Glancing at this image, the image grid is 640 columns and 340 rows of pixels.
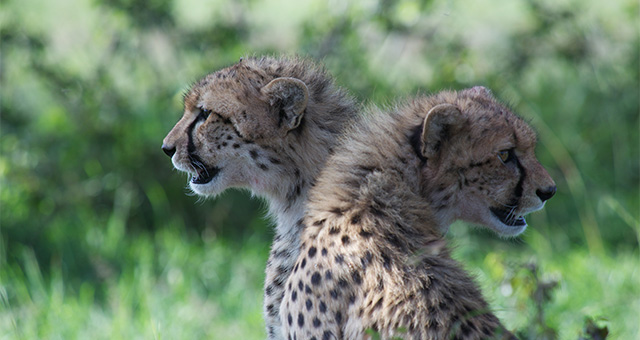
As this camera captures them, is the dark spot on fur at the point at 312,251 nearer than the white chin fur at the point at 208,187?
Yes

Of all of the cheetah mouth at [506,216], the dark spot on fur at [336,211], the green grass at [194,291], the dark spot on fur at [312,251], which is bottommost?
the green grass at [194,291]

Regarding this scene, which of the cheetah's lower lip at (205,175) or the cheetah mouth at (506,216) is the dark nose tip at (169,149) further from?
the cheetah mouth at (506,216)

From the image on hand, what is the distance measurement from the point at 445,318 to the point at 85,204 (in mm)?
3335

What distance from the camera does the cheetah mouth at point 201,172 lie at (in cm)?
286

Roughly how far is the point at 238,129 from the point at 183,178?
7.99 ft

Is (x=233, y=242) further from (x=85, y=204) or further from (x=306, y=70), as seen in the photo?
(x=306, y=70)

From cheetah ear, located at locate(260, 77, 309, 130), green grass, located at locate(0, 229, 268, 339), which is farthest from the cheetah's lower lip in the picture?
green grass, located at locate(0, 229, 268, 339)

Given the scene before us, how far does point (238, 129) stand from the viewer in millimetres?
2805

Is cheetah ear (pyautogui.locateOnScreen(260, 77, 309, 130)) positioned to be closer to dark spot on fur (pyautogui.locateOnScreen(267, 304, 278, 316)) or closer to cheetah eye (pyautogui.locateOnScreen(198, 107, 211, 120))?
cheetah eye (pyautogui.locateOnScreen(198, 107, 211, 120))

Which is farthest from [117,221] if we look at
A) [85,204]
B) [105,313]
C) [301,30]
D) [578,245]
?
[578,245]

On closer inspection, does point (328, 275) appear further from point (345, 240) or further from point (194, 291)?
point (194, 291)

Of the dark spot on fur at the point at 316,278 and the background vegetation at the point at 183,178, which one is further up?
the dark spot on fur at the point at 316,278

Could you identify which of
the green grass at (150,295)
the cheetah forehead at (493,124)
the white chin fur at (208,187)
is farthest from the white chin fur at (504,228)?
the green grass at (150,295)

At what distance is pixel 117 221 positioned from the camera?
486 cm
